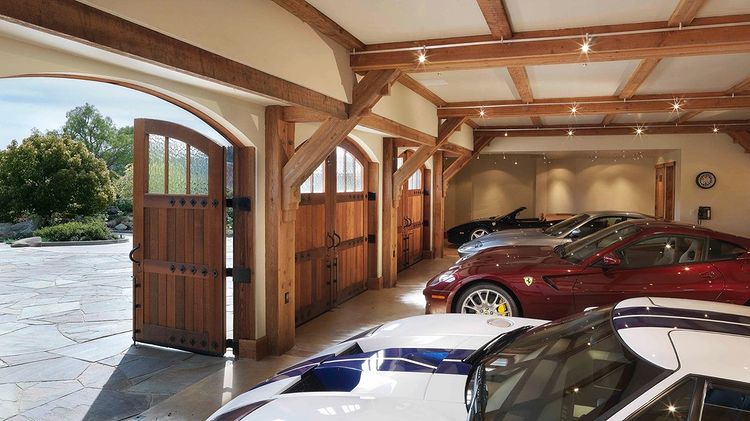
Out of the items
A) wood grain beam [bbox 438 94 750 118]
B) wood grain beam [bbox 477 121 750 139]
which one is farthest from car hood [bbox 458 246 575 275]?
wood grain beam [bbox 477 121 750 139]

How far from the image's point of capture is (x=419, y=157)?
8.65 m

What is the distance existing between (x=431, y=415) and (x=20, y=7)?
213 cm

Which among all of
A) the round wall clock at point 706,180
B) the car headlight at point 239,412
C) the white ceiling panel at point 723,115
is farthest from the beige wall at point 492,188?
the car headlight at point 239,412

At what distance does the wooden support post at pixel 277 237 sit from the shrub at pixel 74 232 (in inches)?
460

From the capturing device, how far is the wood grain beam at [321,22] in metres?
3.77

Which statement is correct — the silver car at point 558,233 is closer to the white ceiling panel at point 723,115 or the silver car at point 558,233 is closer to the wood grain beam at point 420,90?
the wood grain beam at point 420,90

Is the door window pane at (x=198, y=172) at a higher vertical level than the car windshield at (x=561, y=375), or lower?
higher

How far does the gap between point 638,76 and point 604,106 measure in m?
2.02

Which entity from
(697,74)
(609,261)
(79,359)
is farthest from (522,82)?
(79,359)

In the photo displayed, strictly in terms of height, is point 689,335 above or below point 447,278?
above

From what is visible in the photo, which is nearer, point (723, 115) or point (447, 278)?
point (447, 278)

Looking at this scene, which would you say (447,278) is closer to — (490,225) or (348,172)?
(348,172)

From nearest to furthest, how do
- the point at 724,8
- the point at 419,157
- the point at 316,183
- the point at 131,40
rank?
the point at 131,40
the point at 724,8
the point at 316,183
the point at 419,157

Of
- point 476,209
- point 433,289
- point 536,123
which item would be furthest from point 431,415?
point 476,209
